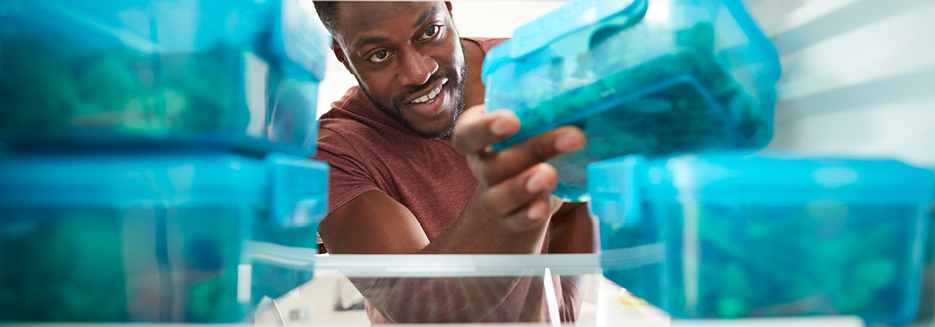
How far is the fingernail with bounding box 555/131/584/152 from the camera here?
0.53m

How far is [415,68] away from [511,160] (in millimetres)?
493

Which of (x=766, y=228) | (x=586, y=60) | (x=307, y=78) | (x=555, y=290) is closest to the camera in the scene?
(x=766, y=228)

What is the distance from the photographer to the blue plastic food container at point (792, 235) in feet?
1.45

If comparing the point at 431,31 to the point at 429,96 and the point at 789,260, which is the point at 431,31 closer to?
the point at 429,96

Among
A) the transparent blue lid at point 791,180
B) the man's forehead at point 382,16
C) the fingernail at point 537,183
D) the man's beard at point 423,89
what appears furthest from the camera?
the man's beard at point 423,89

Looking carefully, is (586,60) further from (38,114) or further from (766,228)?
(38,114)

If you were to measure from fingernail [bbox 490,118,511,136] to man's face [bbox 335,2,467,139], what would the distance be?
1.69ft

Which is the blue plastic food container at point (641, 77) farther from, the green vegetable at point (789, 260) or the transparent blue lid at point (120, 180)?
the transparent blue lid at point (120, 180)

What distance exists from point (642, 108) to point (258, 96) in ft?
1.35

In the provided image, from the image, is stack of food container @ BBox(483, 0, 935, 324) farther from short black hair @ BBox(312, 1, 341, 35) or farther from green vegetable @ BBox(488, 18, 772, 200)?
short black hair @ BBox(312, 1, 341, 35)

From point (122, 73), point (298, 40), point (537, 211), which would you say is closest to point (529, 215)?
point (537, 211)

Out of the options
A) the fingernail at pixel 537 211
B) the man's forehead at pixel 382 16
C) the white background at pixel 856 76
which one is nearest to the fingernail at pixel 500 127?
the fingernail at pixel 537 211

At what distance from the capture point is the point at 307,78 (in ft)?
2.17

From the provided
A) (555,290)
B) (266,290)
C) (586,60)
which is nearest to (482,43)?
(555,290)
